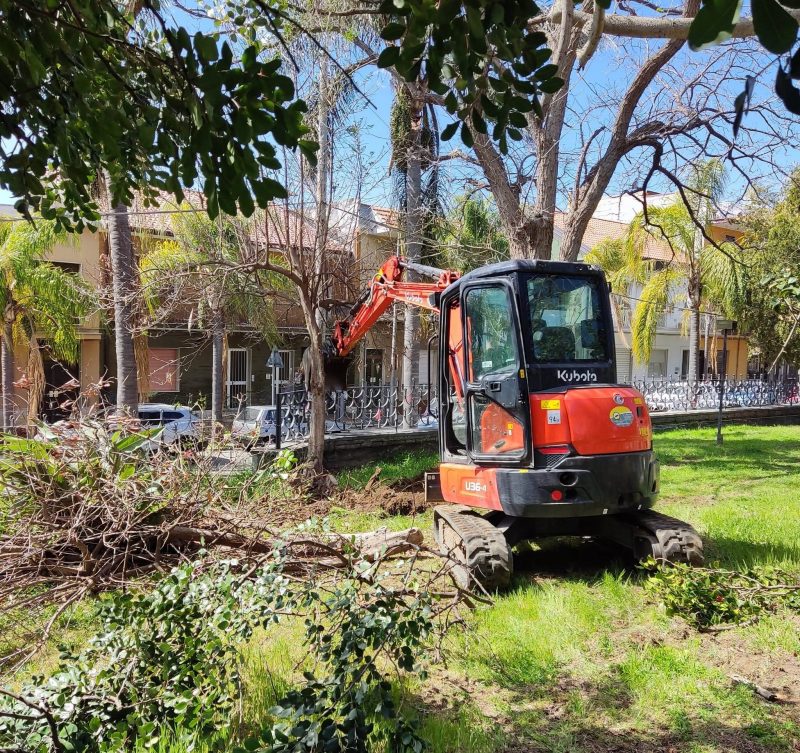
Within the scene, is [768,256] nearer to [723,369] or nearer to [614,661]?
[723,369]

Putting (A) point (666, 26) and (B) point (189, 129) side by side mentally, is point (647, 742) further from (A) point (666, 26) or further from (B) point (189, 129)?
(A) point (666, 26)

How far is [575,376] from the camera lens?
19.6 feet

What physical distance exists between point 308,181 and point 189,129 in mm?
6454

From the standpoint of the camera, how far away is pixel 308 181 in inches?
365

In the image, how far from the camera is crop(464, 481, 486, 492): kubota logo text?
237 inches

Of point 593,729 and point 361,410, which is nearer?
point 593,729

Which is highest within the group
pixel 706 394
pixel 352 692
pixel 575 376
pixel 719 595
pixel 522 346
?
pixel 522 346

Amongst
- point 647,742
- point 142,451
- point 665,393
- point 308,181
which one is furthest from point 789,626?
point 665,393

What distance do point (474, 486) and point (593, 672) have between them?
7.38 feet

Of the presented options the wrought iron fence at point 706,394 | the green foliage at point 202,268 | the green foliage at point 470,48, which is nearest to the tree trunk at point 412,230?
the green foliage at point 202,268

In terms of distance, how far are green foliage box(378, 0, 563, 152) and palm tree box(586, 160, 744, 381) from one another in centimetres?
1659

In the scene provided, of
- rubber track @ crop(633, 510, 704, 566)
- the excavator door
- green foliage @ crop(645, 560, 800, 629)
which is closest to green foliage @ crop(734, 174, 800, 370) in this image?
rubber track @ crop(633, 510, 704, 566)

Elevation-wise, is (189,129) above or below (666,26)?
below

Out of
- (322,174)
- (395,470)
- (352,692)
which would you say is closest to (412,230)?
(322,174)
